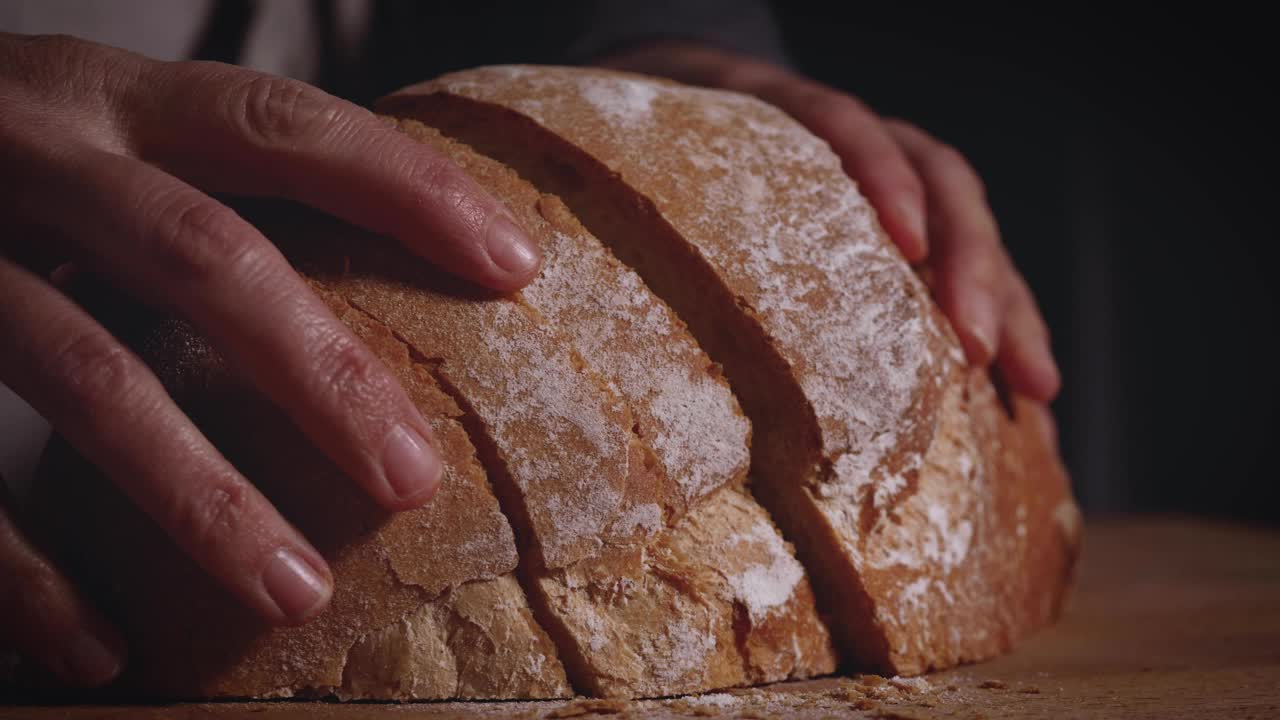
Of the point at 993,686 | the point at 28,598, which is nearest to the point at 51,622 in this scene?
the point at 28,598

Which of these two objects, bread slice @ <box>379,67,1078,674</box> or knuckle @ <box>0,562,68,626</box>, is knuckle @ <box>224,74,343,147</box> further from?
knuckle @ <box>0,562,68,626</box>

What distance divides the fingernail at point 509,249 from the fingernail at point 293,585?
35cm

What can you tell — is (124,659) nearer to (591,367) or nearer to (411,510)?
(411,510)

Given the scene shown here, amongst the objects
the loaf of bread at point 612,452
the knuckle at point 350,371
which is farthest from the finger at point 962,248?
the knuckle at point 350,371

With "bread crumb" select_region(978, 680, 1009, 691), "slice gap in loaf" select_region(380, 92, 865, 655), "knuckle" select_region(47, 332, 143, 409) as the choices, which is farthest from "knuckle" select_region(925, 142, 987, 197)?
"knuckle" select_region(47, 332, 143, 409)

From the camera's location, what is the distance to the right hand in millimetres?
982

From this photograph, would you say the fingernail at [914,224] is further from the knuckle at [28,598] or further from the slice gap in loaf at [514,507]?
the knuckle at [28,598]

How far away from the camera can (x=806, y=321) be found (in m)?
1.17

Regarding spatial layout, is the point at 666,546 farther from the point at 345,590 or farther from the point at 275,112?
the point at 275,112

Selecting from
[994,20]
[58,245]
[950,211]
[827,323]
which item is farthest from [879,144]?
[994,20]

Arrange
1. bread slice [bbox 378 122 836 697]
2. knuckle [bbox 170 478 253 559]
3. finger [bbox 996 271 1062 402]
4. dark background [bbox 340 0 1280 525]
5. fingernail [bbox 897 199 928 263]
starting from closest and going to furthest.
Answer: knuckle [bbox 170 478 253 559], bread slice [bbox 378 122 836 697], fingernail [bbox 897 199 928 263], finger [bbox 996 271 1062 402], dark background [bbox 340 0 1280 525]

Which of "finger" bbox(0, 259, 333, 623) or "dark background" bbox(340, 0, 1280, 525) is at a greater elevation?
"dark background" bbox(340, 0, 1280, 525)

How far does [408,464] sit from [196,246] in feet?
0.93

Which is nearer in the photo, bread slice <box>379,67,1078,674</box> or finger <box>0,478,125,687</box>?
finger <box>0,478,125,687</box>
